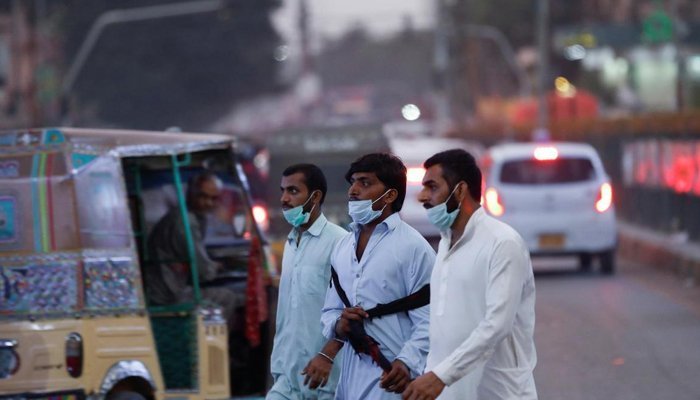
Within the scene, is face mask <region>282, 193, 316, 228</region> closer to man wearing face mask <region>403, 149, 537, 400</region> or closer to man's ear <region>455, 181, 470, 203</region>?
man wearing face mask <region>403, 149, 537, 400</region>

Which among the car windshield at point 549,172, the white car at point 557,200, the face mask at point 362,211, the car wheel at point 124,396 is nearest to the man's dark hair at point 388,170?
the face mask at point 362,211

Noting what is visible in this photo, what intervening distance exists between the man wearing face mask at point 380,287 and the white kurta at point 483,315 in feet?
1.46

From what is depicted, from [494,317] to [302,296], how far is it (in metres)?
1.49

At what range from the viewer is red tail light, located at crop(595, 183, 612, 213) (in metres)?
19.9

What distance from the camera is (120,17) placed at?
57969 mm

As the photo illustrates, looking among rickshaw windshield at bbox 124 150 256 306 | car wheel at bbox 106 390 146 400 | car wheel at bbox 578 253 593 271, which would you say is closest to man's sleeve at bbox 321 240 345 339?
car wheel at bbox 106 390 146 400

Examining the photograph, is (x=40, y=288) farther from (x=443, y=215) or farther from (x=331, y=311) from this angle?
(x=443, y=215)

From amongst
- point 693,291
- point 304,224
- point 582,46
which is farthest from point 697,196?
point 582,46

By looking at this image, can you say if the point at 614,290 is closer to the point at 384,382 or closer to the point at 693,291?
the point at 693,291

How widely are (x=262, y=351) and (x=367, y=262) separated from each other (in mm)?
3661

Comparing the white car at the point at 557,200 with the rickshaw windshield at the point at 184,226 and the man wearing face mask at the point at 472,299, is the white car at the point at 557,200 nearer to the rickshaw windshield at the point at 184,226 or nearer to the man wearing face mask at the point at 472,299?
the rickshaw windshield at the point at 184,226

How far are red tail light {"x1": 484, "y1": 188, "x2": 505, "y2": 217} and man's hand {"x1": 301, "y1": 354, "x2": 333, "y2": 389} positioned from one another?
14.0m

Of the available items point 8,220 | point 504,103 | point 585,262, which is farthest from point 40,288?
point 504,103

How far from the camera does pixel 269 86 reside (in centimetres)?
7138
